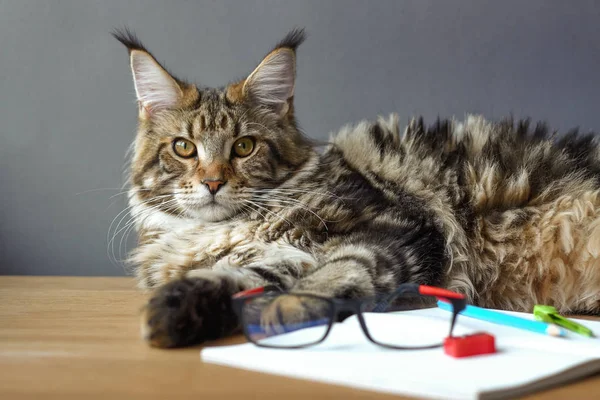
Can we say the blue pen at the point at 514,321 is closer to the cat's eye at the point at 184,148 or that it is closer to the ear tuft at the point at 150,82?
the cat's eye at the point at 184,148

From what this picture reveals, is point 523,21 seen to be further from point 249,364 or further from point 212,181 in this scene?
point 249,364

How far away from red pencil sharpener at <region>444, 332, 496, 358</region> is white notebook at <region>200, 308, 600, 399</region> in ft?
0.04

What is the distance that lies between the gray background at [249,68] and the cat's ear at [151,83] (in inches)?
31.0

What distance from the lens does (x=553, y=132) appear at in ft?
6.10

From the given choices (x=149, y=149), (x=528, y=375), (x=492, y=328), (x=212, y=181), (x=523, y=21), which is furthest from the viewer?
(x=523, y=21)

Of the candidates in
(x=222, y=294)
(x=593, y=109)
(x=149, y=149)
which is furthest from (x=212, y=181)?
(x=593, y=109)

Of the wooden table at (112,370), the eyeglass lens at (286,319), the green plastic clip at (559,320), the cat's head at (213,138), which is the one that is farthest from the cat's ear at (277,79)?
the green plastic clip at (559,320)

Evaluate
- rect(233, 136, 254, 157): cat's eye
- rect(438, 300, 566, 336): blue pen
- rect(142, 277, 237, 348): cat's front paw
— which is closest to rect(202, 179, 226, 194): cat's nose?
rect(233, 136, 254, 157): cat's eye

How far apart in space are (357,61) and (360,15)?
0.18m

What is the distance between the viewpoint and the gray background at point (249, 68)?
246 centimetres

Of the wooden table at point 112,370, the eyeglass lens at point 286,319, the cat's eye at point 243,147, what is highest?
the cat's eye at point 243,147

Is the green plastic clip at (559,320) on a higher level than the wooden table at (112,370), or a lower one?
higher

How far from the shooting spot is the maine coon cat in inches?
60.6

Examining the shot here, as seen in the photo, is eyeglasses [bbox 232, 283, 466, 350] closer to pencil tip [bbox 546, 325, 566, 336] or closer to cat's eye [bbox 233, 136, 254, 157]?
pencil tip [bbox 546, 325, 566, 336]
